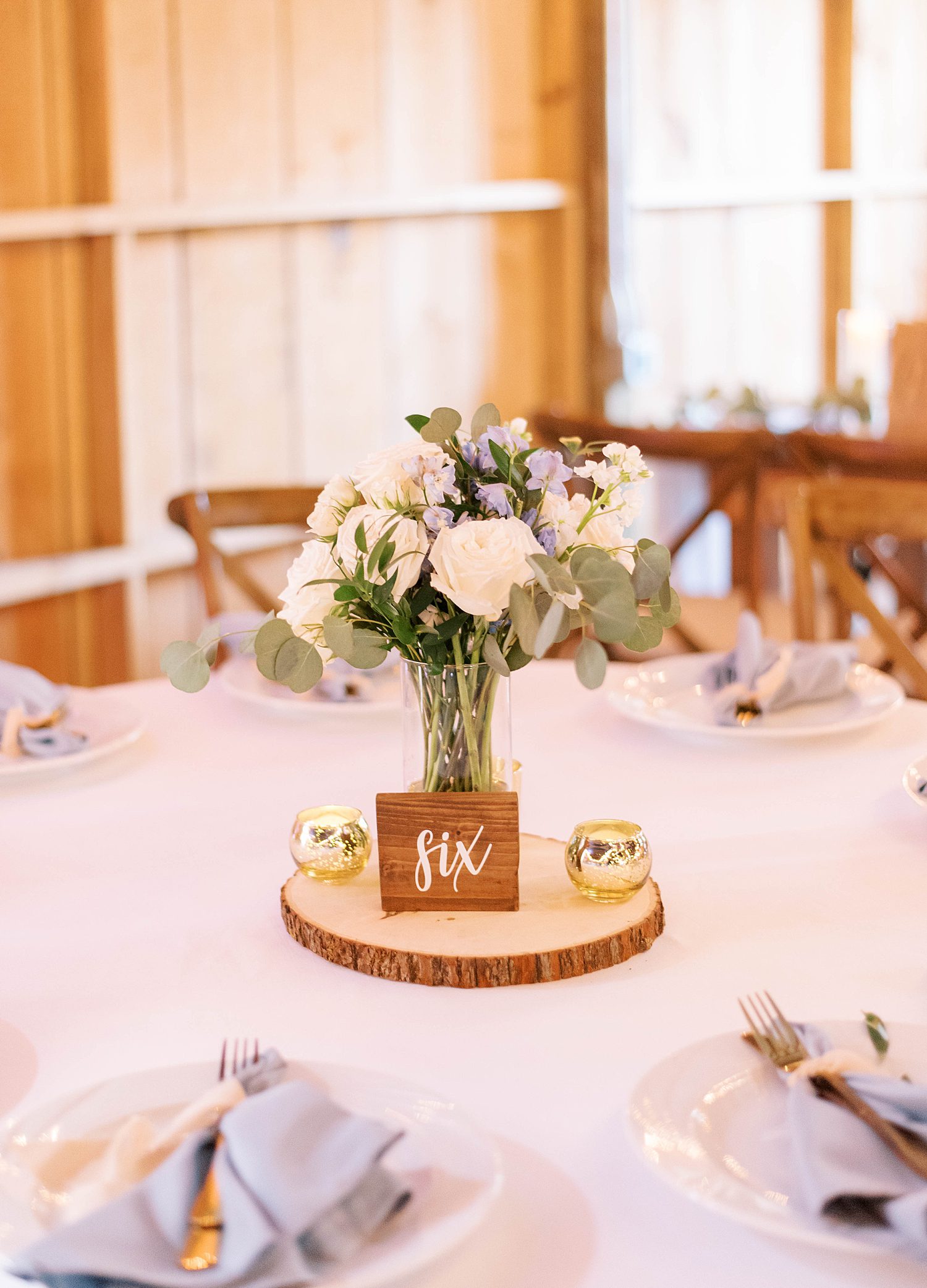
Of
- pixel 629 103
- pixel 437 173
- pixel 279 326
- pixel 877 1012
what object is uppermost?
pixel 629 103

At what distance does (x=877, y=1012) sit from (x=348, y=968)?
322mm

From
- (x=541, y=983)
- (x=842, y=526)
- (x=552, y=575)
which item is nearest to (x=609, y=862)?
(x=541, y=983)

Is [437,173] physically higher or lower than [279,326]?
higher

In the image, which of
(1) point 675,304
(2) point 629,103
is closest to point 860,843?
(2) point 629,103

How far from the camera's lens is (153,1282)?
0.54 metres

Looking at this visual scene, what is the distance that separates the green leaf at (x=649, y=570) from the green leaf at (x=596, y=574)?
0.05 metres

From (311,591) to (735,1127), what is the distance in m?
0.41

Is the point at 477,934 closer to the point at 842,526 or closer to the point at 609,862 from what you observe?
the point at 609,862

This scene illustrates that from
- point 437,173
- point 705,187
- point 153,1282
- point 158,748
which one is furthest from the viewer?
point 705,187

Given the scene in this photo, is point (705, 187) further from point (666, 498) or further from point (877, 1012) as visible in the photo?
point (877, 1012)

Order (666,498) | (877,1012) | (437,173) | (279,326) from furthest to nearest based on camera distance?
(666,498), (437,173), (279,326), (877,1012)

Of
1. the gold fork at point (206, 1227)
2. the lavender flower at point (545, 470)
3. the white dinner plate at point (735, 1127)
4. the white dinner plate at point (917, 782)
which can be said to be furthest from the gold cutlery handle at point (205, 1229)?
the white dinner plate at point (917, 782)

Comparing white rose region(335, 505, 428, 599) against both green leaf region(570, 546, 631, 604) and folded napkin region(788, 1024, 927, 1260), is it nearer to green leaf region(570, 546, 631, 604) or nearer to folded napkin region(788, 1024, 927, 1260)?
green leaf region(570, 546, 631, 604)

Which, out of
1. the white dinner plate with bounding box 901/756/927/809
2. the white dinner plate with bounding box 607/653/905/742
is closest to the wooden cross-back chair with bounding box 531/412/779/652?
the white dinner plate with bounding box 607/653/905/742
